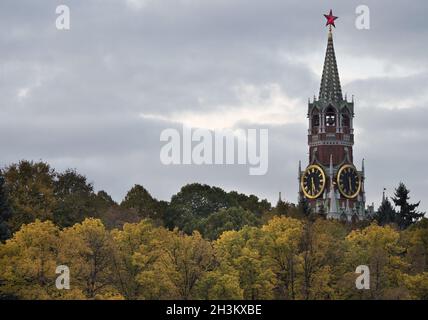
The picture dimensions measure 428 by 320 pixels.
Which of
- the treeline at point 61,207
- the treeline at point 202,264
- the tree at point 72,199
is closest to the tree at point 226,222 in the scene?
the treeline at point 61,207

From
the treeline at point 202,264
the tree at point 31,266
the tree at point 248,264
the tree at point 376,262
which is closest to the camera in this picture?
the tree at point 31,266

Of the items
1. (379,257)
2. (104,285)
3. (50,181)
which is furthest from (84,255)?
(50,181)

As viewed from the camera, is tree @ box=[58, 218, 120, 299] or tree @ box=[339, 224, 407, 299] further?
tree @ box=[339, 224, 407, 299]

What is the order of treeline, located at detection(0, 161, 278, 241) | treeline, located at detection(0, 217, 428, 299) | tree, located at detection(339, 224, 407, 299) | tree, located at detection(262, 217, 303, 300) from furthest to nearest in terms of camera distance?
treeline, located at detection(0, 161, 278, 241) < tree, located at detection(262, 217, 303, 300) < tree, located at detection(339, 224, 407, 299) < treeline, located at detection(0, 217, 428, 299)

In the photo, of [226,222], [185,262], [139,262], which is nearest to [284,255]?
[185,262]

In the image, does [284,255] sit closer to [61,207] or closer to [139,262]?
[139,262]

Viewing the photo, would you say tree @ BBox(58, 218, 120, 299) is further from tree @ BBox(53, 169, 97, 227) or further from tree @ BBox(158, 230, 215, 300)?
tree @ BBox(53, 169, 97, 227)

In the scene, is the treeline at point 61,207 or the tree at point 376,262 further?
the treeline at point 61,207

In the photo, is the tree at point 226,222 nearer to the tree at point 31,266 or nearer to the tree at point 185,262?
the tree at point 185,262

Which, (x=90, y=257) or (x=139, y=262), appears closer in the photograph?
(x=90, y=257)

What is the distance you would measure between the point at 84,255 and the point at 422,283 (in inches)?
1250

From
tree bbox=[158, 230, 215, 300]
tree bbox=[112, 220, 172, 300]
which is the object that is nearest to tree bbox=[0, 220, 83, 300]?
tree bbox=[112, 220, 172, 300]

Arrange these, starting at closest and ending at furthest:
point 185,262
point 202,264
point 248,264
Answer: point 185,262, point 202,264, point 248,264
